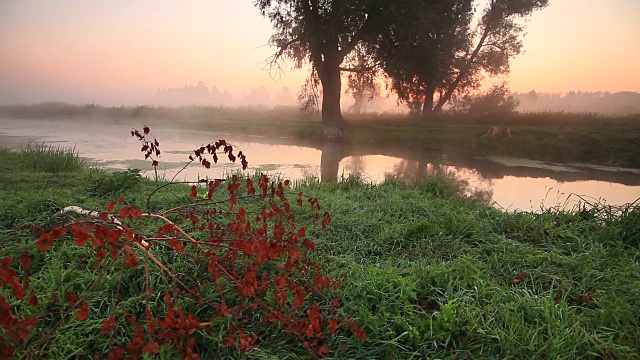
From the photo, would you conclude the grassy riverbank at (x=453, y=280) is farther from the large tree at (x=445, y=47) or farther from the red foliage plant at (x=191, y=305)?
the large tree at (x=445, y=47)

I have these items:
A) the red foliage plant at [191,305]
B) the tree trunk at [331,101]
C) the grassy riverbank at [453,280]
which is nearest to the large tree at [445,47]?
the tree trunk at [331,101]

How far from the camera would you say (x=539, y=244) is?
161 inches

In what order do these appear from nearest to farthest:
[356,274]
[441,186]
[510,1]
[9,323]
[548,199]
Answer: [9,323]
[356,274]
[441,186]
[548,199]
[510,1]

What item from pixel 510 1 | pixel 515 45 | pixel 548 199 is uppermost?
pixel 510 1

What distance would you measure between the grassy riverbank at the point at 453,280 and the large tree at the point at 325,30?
40.6 ft

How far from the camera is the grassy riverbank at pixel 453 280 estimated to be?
242cm

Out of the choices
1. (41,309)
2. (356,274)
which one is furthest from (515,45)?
(41,309)

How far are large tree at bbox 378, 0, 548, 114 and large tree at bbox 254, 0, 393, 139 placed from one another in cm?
128

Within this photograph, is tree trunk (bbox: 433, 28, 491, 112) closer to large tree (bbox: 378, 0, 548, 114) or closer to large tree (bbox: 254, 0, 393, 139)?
large tree (bbox: 378, 0, 548, 114)

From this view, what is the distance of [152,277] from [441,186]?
5.52 metres

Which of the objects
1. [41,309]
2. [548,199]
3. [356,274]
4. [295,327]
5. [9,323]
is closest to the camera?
[9,323]

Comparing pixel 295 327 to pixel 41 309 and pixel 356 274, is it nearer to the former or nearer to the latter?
pixel 356 274

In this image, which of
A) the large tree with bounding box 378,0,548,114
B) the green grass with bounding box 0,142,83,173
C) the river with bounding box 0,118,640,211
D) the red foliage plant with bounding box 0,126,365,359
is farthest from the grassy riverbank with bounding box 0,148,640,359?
the large tree with bounding box 378,0,548,114

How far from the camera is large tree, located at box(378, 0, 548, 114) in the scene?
15391mm
